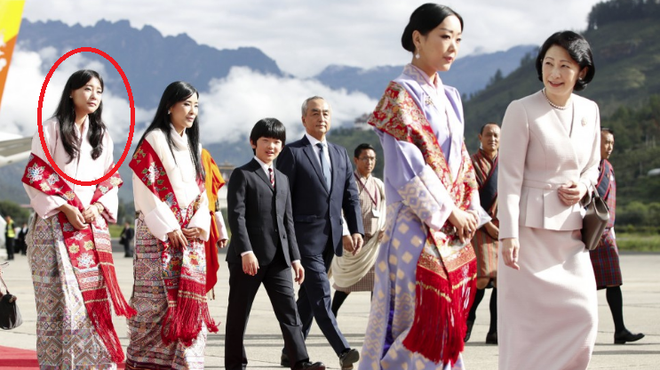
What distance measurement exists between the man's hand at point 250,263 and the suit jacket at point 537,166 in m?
1.99

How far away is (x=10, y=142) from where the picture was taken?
46.3m

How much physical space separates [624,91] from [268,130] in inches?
5197

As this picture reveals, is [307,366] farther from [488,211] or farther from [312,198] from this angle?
[488,211]

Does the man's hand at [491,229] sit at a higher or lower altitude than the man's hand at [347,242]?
higher

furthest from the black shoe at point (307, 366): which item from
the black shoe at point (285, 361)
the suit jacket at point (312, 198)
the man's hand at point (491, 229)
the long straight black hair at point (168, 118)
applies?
the man's hand at point (491, 229)

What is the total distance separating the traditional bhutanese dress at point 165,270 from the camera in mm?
6188

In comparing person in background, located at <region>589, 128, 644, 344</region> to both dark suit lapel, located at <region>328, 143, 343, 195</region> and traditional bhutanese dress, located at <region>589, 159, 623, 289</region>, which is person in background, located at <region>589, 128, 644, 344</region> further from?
dark suit lapel, located at <region>328, 143, 343, 195</region>

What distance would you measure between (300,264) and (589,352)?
2.33 meters

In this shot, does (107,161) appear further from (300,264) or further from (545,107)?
(545,107)

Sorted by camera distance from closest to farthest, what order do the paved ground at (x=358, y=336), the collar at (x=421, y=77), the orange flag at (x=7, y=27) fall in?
the collar at (x=421, y=77) → the orange flag at (x=7, y=27) → the paved ground at (x=358, y=336)

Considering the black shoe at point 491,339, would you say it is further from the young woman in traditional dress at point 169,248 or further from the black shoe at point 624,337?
the young woman in traditional dress at point 169,248

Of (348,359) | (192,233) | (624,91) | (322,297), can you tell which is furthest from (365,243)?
(624,91)

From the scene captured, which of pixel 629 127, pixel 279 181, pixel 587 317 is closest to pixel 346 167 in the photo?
pixel 279 181

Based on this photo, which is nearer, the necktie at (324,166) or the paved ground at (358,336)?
the paved ground at (358,336)
